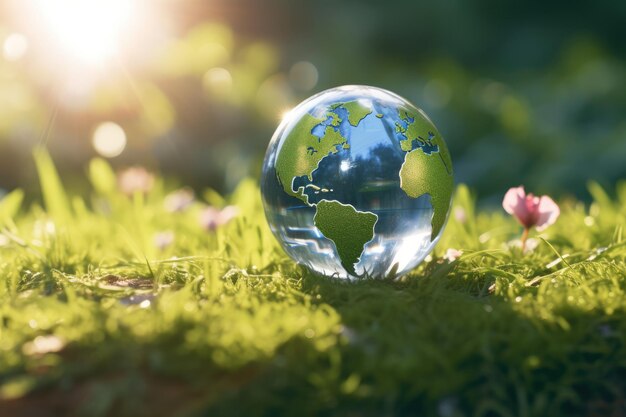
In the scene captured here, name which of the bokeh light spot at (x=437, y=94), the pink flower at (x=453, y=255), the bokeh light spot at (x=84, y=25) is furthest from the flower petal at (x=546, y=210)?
the bokeh light spot at (x=437, y=94)

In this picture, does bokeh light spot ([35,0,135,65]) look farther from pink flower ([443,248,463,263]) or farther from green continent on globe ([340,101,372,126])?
pink flower ([443,248,463,263])

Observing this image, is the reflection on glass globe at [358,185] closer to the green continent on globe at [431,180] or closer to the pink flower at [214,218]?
the green continent on globe at [431,180]

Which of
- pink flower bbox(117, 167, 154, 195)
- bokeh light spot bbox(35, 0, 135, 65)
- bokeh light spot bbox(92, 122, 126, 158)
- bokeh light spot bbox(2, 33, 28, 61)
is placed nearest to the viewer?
pink flower bbox(117, 167, 154, 195)

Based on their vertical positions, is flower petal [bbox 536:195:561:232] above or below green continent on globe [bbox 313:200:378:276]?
below

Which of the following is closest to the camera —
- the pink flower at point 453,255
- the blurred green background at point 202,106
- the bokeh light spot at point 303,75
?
the pink flower at point 453,255

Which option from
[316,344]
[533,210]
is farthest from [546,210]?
[316,344]

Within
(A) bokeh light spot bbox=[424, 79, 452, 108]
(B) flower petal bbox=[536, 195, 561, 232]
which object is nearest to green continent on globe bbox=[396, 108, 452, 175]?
(B) flower petal bbox=[536, 195, 561, 232]

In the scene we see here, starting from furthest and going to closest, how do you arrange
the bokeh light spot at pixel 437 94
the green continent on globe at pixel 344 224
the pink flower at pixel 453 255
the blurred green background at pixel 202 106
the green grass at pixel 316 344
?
the bokeh light spot at pixel 437 94, the blurred green background at pixel 202 106, the pink flower at pixel 453 255, the green continent on globe at pixel 344 224, the green grass at pixel 316 344

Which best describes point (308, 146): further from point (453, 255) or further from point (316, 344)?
point (316, 344)
